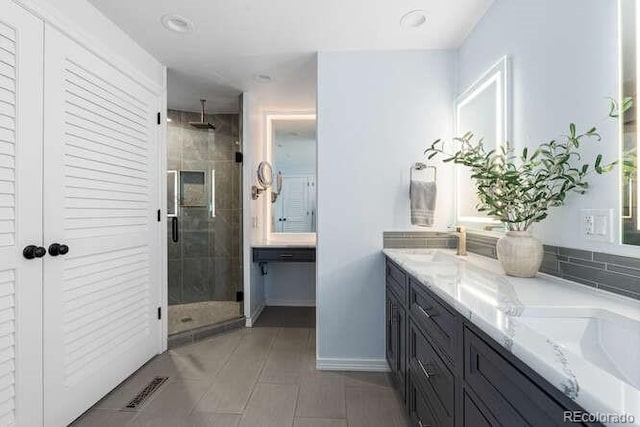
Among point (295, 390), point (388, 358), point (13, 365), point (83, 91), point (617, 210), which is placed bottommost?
point (295, 390)

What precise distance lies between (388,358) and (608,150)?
171cm

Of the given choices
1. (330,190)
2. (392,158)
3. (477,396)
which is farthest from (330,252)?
(477,396)

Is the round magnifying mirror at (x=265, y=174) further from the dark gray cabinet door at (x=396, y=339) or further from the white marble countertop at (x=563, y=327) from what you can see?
the white marble countertop at (x=563, y=327)

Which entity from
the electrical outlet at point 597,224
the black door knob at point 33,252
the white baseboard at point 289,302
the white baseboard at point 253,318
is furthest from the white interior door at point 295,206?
the electrical outlet at point 597,224

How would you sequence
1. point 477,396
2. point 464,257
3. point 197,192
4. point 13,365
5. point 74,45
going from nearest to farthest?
point 477,396 < point 13,365 < point 74,45 < point 464,257 < point 197,192

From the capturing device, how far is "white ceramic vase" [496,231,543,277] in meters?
1.33

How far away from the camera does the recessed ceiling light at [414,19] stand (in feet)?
6.19

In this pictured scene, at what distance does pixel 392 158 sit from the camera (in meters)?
2.30

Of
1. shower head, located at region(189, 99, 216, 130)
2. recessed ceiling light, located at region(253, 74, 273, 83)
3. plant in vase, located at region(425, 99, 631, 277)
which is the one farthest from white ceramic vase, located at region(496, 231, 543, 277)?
shower head, located at region(189, 99, 216, 130)

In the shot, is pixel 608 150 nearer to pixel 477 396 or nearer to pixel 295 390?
pixel 477 396

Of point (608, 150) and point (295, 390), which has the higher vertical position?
point (608, 150)

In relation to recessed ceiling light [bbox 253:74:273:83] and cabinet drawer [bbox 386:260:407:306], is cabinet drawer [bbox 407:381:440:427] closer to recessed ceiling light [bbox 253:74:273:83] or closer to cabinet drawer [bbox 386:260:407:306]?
cabinet drawer [bbox 386:260:407:306]

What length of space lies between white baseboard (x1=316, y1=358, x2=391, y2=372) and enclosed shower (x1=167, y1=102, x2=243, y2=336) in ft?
5.72

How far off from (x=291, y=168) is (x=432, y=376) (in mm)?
2902
